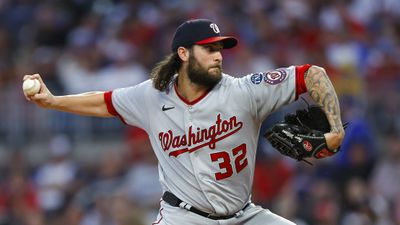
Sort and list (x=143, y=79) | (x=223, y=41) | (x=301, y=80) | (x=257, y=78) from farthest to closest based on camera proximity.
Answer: (x=143, y=79)
(x=223, y=41)
(x=257, y=78)
(x=301, y=80)

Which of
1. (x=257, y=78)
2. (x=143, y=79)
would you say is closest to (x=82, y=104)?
(x=257, y=78)

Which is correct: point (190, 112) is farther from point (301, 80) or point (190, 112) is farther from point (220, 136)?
point (301, 80)

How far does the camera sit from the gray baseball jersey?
617cm

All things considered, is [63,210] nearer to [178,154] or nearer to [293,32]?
[293,32]

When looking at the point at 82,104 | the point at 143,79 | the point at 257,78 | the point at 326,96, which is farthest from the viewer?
the point at 143,79

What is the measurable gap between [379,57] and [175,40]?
17.7 feet

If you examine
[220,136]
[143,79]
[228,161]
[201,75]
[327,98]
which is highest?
[201,75]

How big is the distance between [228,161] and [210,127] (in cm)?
25

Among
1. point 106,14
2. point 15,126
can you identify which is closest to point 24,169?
point 15,126

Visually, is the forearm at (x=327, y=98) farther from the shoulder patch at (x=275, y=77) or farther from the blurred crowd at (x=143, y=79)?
the blurred crowd at (x=143, y=79)

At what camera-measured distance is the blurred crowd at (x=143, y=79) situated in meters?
9.98

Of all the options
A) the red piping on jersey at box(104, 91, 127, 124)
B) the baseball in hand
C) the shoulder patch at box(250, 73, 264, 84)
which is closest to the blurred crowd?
the red piping on jersey at box(104, 91, 127, 124)

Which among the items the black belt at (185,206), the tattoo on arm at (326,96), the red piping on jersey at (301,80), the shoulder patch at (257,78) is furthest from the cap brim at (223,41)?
the black belt at (185,206)

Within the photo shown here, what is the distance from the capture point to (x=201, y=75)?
6281mm
